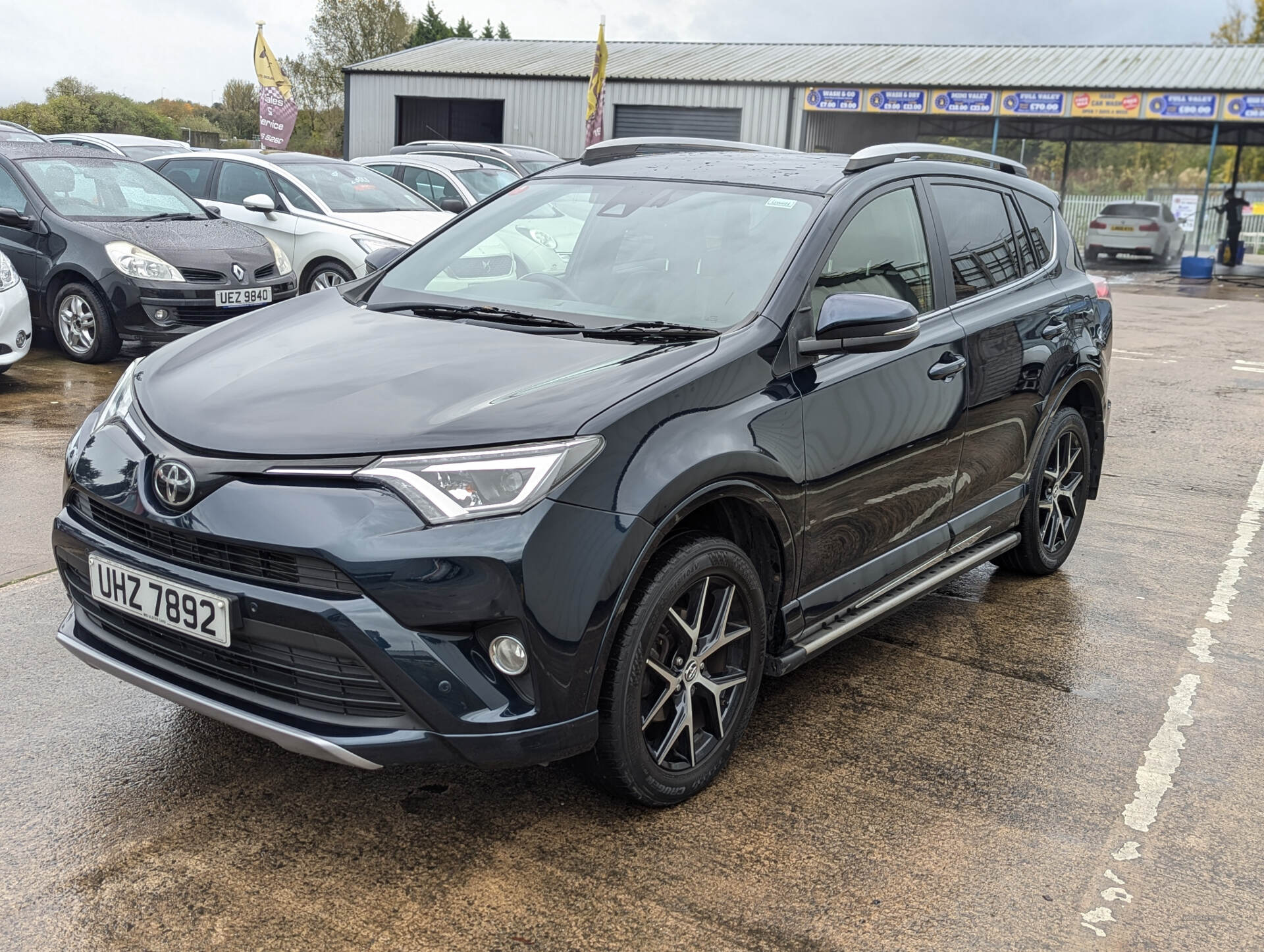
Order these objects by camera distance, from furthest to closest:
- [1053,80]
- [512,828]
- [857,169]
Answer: [1053,80], [857,169], [512,828]

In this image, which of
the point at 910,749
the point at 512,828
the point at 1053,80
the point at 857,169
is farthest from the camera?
the point at 1053,80

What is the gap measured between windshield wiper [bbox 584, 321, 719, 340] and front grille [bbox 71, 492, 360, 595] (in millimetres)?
1110

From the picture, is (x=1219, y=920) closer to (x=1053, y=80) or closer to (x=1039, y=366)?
(x=1039, y=366)

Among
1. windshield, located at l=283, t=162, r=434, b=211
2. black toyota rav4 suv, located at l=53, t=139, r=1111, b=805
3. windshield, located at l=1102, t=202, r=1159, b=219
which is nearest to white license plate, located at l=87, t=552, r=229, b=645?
black toyota rav4 suv, located at l=53, t=139, r=1111, b=805

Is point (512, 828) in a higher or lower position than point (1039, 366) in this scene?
lower

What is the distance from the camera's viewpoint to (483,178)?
15.6 metres

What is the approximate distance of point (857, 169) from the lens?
395 cm

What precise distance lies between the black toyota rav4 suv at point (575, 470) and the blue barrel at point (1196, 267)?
77.1 feet

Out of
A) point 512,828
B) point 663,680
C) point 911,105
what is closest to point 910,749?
point 663,680

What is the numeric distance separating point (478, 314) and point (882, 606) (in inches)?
63.0

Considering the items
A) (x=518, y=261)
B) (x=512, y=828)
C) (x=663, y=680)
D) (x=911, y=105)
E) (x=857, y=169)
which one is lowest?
(x=512, y=828)

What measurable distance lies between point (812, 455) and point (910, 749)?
963 millimetres

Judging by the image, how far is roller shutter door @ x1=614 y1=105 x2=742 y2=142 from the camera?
1304 inches

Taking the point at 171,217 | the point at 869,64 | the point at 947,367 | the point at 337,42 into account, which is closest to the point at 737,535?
the point at 947,367
